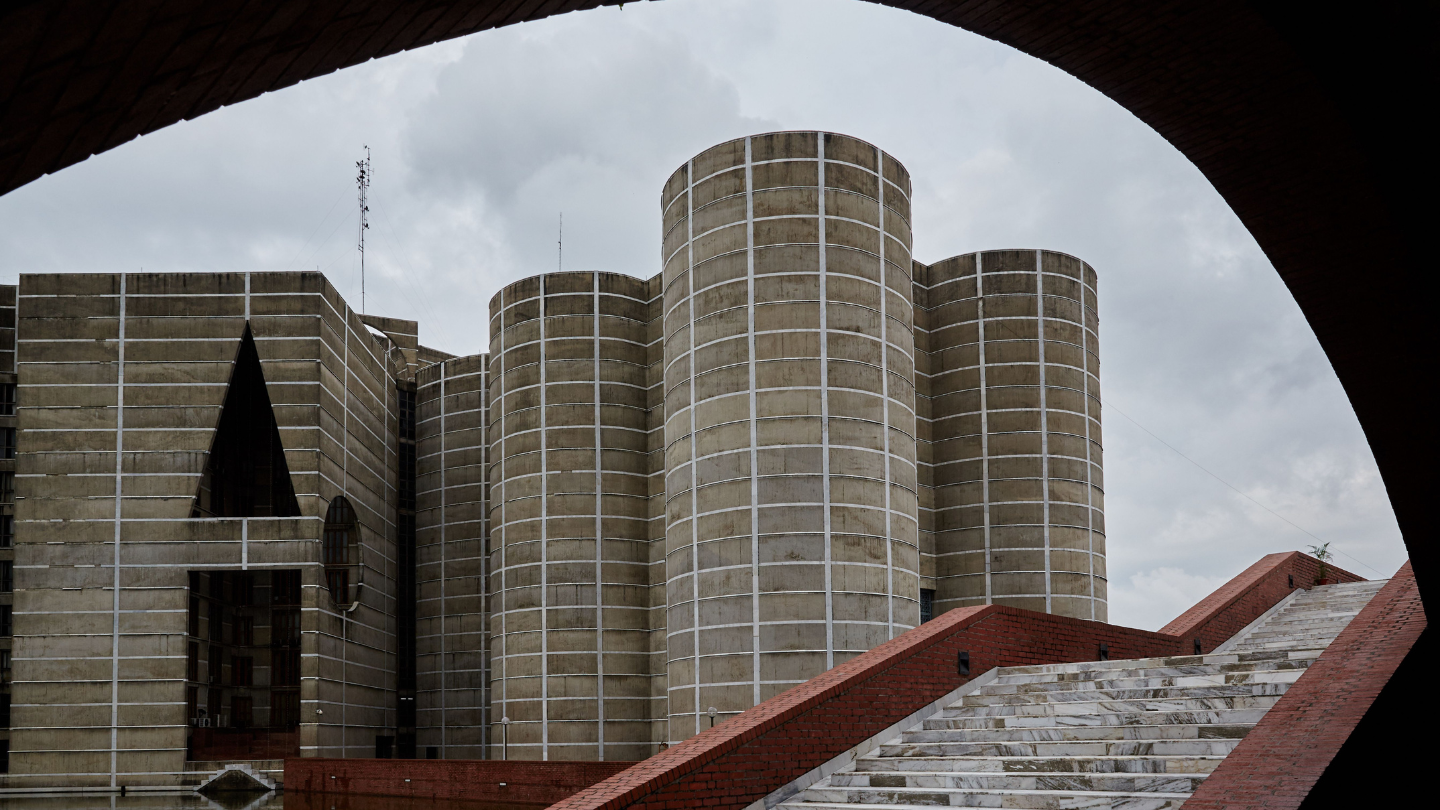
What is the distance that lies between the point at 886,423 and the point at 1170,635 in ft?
43.6

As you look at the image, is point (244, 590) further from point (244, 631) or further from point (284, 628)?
point (284, 628)

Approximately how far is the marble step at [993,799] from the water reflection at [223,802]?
22.7 m

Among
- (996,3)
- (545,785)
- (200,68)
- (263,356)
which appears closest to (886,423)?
(545,785)

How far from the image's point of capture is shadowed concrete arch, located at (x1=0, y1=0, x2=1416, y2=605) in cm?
336

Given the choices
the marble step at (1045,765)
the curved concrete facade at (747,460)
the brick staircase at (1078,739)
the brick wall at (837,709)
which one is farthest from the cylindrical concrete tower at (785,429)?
the marble step at (1045,765)

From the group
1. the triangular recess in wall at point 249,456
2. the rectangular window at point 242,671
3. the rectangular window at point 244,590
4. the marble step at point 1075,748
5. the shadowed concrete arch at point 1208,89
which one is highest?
the triangular recess in wall at point 249,456

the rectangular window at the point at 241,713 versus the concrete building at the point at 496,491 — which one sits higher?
the concrete building at the point at 496,491

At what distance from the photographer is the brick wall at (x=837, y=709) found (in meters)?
11.2

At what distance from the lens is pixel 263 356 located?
44.8 meters

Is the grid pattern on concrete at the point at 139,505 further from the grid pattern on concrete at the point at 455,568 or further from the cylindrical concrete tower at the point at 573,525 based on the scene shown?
the grid pattern on concrete at the point at 455,568

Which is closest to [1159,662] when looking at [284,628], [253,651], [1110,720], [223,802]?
[1110,720]

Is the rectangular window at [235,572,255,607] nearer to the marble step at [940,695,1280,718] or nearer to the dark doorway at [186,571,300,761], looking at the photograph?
the dark doorway at [186,571,300,761]

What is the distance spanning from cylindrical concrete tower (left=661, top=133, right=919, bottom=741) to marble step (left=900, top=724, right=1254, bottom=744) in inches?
686

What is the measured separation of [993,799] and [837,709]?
2.11m
